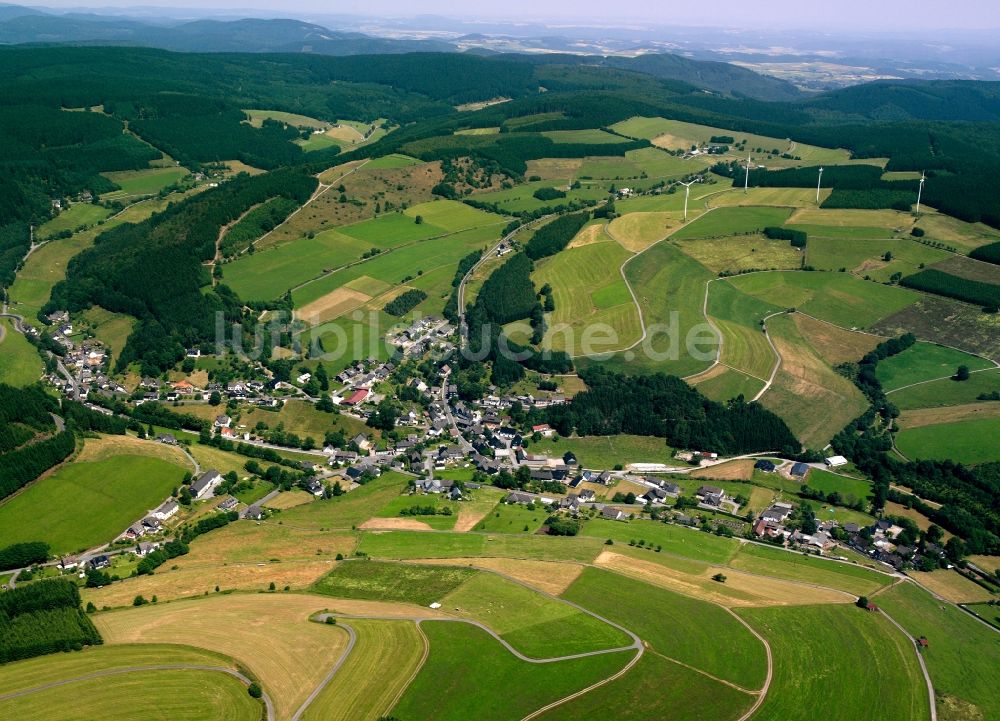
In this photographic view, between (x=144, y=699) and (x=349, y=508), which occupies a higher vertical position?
(x=144, y=699)

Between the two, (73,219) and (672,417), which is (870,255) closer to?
(672,417)

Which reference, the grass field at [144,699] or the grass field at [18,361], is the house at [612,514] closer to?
the grass field at [144,699]

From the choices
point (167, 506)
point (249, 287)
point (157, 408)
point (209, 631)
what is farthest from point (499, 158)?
point (209, 631)

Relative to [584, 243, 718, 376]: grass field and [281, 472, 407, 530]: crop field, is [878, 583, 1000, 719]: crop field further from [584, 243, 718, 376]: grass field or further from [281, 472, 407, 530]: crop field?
[584, 243, 718, 376]: grass field

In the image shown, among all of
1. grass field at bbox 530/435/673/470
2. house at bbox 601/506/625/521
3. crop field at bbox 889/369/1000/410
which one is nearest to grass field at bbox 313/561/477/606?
house at bbox 601/506/625/521

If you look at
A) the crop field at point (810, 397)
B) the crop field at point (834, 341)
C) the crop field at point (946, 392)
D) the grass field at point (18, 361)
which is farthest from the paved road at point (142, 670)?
the crop field at point (834, 341)

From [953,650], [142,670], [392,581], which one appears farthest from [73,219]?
[953,650]
